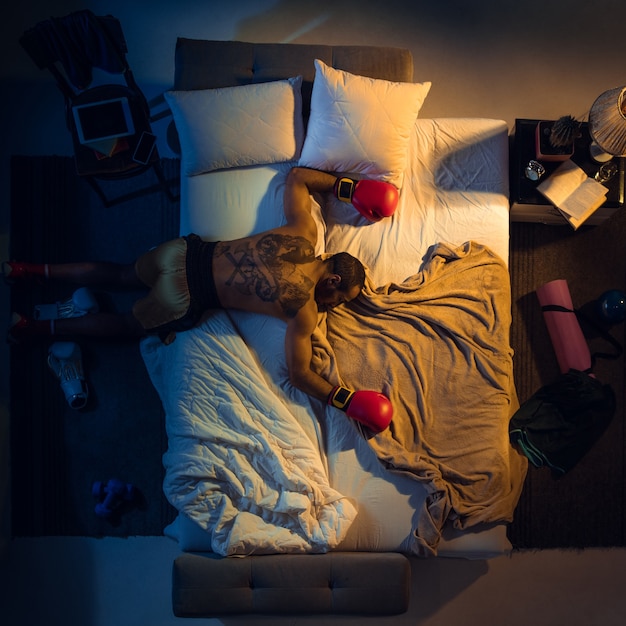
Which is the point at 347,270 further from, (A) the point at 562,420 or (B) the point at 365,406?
(A) the point at 562,420

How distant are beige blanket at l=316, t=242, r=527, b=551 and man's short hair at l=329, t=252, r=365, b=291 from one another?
0.50 ft

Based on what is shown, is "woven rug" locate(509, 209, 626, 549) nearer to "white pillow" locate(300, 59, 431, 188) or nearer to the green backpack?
the green backpack

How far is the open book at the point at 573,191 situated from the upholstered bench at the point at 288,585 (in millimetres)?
1863

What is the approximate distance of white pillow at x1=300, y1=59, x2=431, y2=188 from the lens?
2637 mm

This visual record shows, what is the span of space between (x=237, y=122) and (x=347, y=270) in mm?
908

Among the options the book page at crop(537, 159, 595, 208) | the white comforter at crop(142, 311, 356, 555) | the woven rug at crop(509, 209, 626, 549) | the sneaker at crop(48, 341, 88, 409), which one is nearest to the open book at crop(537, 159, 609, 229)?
the book page at crop(537, 159, 595, 208)

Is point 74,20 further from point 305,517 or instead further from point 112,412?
point 305,517

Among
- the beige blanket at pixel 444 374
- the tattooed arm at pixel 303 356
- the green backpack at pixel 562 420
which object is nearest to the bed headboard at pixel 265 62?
the beige blanket at pixel 444 374

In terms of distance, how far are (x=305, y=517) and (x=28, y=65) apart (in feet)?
9.74

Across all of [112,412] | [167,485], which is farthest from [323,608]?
[112,412]

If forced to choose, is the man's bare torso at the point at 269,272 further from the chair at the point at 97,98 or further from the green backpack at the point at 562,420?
the green backpack at the point at 562,420

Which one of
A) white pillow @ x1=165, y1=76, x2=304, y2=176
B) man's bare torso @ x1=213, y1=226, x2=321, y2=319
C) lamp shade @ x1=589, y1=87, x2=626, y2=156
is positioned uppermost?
lamp shade @ x1=589, y1=87, x2=626, y2=156

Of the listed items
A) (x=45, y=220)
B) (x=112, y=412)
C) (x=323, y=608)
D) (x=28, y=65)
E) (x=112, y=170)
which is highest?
(x=28, y=65)

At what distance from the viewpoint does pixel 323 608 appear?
2408mm
